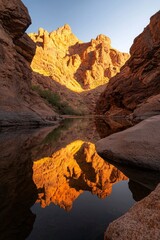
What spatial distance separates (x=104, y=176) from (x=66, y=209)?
4.40 feet

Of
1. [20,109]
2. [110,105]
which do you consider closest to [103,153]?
[20,109]

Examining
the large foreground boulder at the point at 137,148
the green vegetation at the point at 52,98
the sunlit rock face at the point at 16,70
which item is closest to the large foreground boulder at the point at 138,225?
the large foreground boulder at the point at 137,148

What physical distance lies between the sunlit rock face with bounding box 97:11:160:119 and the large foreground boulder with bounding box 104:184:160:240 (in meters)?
26.5

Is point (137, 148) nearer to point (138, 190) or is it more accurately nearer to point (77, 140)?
point (138, 190)

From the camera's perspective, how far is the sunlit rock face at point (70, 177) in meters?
2.85

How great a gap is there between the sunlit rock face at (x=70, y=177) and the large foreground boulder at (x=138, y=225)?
46.2 inches

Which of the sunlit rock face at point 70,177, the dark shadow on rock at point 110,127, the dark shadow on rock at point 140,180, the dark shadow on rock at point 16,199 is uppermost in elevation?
the dark shadow on rock at point 16,199

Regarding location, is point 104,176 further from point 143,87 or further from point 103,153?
point 143,87

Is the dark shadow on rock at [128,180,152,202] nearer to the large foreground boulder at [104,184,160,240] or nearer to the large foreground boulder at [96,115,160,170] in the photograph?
the large foreground boulder at [96,115,160,170]

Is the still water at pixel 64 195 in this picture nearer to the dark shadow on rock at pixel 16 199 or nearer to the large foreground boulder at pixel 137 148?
the dark shadow on rock at pixel 16 199

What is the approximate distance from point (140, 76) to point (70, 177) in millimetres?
31704

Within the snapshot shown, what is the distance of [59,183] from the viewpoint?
331cm

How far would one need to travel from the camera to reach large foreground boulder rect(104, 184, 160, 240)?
1297mm

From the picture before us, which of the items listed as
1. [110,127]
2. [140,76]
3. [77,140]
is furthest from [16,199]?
[140,76]
